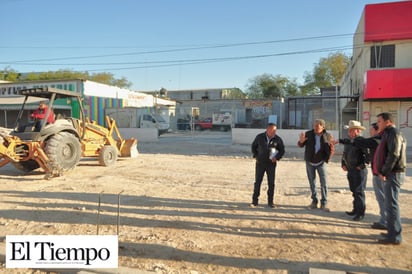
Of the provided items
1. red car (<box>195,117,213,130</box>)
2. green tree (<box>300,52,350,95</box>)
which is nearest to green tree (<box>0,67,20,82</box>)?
red car (<box>195,117,213,130</box>)

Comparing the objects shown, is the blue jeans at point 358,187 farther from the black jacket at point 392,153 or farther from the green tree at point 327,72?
the green tree at point 327,72

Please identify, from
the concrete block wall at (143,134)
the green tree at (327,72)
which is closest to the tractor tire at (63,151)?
the concrete block wall at (143,134)

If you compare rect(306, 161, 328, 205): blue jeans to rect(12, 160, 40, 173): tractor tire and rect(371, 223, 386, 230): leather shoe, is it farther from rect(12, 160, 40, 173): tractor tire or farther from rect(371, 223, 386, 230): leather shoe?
A: rect(12, 160, 40, 173): tractor tire

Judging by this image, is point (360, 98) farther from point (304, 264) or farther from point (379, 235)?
point (304, 264)

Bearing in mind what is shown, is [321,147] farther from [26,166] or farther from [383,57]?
[383,57]

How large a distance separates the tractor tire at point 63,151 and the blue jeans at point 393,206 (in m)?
7.71

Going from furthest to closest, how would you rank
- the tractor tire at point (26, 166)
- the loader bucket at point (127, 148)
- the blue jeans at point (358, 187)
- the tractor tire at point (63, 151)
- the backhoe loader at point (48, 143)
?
the loader bucket at point (127, 148) < the tractor tire at point (26, 166) < the tractor tire at point (63, 151) < the backhoe loader at point (48, 143) < the blue jeans at point (358, 187)

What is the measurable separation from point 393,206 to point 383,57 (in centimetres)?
1537

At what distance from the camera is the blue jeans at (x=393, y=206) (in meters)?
4.34

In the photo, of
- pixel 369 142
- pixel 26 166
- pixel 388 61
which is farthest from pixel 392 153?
pixel 388 61

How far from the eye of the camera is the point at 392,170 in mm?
4391

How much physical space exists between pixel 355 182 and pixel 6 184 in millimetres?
A: 7961

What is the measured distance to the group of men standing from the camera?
172 inches

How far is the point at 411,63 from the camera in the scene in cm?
1684
